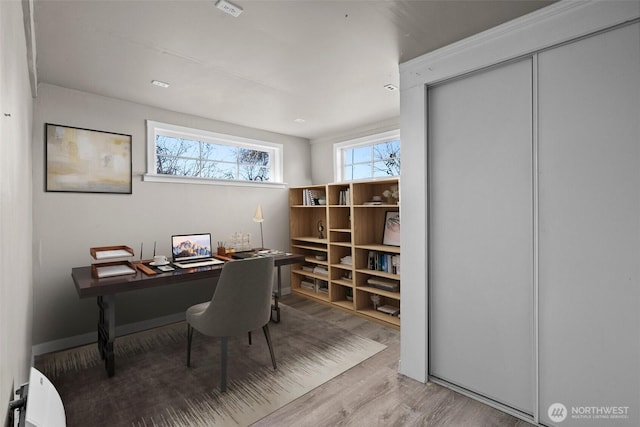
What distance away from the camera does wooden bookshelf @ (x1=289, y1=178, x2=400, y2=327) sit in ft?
11.9

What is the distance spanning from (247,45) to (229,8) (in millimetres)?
392

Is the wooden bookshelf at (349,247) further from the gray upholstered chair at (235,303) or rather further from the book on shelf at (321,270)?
the gray upholstered chair at (235,303)

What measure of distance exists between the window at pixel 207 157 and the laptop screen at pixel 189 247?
0.70 meters

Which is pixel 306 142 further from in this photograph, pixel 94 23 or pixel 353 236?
pixel 94 23

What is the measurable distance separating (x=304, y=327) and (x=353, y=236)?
1176mm

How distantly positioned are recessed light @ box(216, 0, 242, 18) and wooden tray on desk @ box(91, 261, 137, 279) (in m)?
2.02

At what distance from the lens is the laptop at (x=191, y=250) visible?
3020mm

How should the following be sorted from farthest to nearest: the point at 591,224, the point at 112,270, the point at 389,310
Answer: the point at 389,310 → the point at 112,270 → the point at 591,224

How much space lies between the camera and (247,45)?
2.06 m

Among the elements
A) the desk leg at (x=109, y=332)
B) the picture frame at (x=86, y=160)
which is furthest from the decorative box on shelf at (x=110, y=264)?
the picture frame at (x=86, y=160)

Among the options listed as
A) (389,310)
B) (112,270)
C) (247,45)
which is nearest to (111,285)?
(112,270)

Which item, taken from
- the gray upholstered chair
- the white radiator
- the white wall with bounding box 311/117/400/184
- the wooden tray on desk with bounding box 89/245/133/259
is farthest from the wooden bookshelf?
the white radiator

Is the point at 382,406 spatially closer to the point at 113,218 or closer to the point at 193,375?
the point at 193,375

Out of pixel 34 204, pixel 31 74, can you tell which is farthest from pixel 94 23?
pixel 34 204
